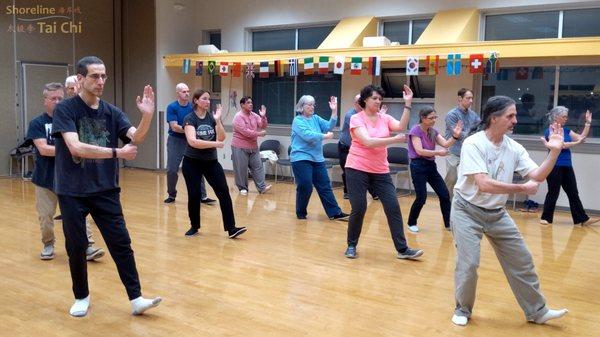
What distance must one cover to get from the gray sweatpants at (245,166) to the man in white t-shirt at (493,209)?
18.9ft

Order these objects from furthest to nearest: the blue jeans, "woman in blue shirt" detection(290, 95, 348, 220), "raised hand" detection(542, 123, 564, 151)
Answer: the blue jeans < "woman in blue shirt" detection(290, 95, 348, 220) < "raised hand" detection(542, 123, 564, 151)

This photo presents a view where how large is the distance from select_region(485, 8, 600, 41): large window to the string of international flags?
0.88 meters

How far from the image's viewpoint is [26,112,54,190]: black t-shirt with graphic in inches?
186

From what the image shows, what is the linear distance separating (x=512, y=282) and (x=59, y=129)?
118 inches

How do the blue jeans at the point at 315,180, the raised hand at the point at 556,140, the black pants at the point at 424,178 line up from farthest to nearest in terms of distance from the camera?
the blue jeans at the point at 315,180
the black pants at the point at 424,178
the raised hand at the point at 556,140

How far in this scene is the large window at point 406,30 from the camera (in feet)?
32.6

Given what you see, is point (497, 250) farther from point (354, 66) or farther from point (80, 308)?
point (354, 66)

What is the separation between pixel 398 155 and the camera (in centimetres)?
983

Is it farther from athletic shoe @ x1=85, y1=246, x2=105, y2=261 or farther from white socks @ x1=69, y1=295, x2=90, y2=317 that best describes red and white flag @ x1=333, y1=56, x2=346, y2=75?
white socks @ x1=69, y1=295, x2=90, y2=317

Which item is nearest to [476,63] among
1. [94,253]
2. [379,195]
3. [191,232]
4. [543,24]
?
[543,24]

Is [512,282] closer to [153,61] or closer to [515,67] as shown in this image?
[515,67]

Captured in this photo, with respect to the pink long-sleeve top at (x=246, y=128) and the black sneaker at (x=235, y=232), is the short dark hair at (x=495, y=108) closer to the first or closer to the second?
the black sneaker at (x=235, y=232)

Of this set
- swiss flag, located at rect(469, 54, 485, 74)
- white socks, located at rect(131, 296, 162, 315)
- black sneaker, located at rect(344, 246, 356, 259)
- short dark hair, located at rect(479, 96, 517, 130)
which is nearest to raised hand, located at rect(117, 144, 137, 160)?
white socks, located at rect(131, 296, 162, 315)

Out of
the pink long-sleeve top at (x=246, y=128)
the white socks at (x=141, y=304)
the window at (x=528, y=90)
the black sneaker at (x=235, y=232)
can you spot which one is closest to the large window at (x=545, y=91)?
the window at (x=528, y=90)
